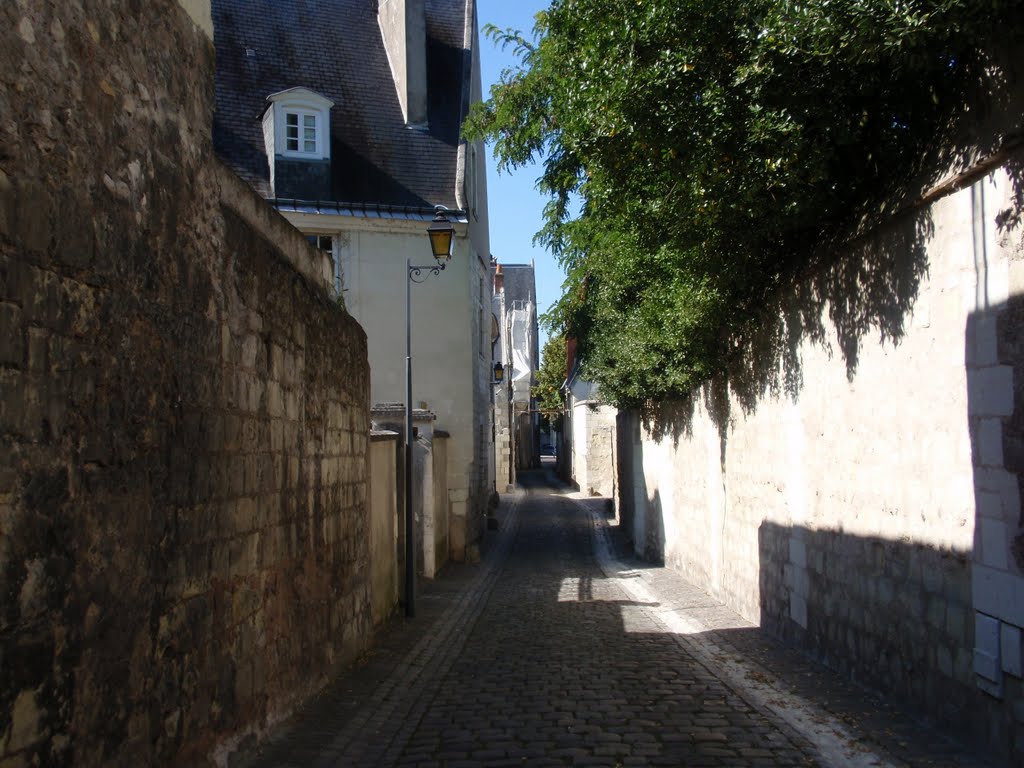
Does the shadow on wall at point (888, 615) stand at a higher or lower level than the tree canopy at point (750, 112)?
lower

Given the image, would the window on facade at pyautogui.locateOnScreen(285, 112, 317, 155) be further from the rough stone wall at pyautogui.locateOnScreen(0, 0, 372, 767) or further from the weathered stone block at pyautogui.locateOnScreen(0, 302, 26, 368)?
the weathered stone block at pyautogui.locateOnScreen(0, 302, 26, 368)

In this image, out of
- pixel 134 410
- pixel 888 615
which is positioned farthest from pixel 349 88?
pixel 134 410

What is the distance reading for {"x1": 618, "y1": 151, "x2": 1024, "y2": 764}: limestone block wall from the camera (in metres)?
5.13

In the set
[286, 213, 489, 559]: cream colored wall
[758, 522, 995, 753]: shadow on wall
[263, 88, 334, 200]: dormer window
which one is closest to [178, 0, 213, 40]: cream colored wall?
[758, 522, 995, 753]: shadow on wall

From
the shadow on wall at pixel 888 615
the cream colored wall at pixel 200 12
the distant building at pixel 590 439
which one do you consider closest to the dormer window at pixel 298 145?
the shadow on wall at pixel 888 615

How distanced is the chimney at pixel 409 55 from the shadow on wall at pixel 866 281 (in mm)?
11093

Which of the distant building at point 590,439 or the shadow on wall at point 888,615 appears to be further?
the distant building at point 590,439

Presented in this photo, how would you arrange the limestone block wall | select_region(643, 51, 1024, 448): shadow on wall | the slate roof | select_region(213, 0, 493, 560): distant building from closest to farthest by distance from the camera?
the limestone block wall, select_region(643, 51, 1024, 448): shadow on wall, select_region(213, 0, 493, 560): distant building, the slate roof

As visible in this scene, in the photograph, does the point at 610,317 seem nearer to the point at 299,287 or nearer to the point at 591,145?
the point at 591,145

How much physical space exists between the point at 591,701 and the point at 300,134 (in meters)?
13.7

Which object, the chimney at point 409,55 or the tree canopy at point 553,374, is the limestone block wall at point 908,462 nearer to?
the chimney at point 409,55

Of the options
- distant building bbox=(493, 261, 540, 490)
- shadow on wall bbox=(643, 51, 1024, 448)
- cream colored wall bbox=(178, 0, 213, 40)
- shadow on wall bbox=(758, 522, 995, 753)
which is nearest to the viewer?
cream colored wall bbox=(178, 0, 213, 40)

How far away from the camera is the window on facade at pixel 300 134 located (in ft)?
58.3

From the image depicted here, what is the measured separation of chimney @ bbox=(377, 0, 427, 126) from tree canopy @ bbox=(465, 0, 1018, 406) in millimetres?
9824
